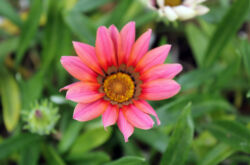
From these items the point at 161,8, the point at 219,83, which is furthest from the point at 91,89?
the point at 219,83

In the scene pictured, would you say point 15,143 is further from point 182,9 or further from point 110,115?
point 182,9

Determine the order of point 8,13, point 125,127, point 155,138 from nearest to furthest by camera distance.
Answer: point 125,127
point 155,138
point 8,13

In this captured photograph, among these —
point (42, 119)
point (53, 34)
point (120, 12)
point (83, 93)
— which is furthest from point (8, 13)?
point (83, 93)

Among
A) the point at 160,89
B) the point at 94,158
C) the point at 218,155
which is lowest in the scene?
the point at 218,155

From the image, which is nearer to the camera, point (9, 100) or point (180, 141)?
point (180, 141)

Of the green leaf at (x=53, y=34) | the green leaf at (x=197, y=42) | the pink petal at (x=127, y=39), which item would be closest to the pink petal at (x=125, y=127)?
the pink petal at (x=127, y=39)

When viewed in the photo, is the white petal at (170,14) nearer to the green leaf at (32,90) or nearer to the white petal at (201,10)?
the white petal at (201,10)

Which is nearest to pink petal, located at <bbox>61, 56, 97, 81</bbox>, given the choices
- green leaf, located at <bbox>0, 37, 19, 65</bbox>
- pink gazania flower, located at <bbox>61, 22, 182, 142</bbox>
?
pink gazania flower, located at <bbox>61, 22, 182, 142</bbox>

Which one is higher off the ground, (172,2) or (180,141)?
(172,2)
